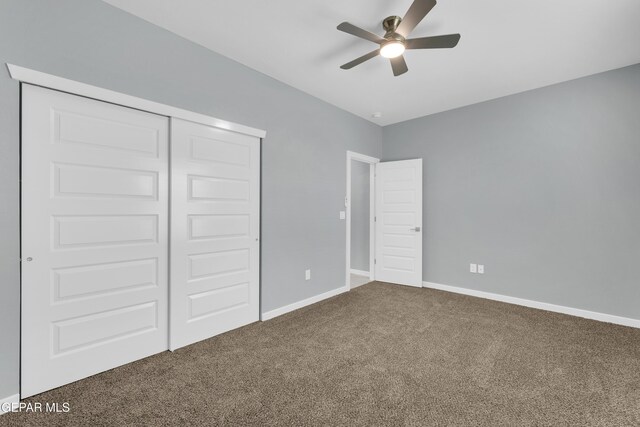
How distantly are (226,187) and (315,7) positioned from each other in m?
1.77

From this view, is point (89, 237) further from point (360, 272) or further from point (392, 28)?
point (360, 272)

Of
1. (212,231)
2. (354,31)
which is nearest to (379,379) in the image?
(212,231)

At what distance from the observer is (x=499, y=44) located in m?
2.69

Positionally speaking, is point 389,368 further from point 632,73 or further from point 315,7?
point 632,73

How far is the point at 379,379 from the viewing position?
213cm

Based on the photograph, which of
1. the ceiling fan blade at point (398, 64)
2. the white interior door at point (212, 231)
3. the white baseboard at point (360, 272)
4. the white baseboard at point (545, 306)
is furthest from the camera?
the white baseboard at point (360, 272)

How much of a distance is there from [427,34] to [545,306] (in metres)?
3.52

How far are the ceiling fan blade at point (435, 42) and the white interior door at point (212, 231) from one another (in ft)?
5.90

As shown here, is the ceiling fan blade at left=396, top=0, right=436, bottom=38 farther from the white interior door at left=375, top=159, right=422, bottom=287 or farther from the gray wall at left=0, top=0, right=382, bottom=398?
the white interior door at left=375, top=159, right=422, bottom=287

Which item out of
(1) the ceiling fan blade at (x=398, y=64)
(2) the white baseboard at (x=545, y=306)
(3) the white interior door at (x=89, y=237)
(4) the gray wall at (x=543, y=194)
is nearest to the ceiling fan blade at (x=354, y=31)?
(1) the ceiling fan blade at (x=398, y=64)

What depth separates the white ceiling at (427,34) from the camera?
222cm

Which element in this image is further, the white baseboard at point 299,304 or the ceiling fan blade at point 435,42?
the white baseboard at point 299,304

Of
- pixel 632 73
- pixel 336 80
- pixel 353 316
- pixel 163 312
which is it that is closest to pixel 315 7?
pixel 336 80

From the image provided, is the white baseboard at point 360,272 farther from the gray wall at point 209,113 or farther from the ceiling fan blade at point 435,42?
the ceiling fan blade at point 435,42
